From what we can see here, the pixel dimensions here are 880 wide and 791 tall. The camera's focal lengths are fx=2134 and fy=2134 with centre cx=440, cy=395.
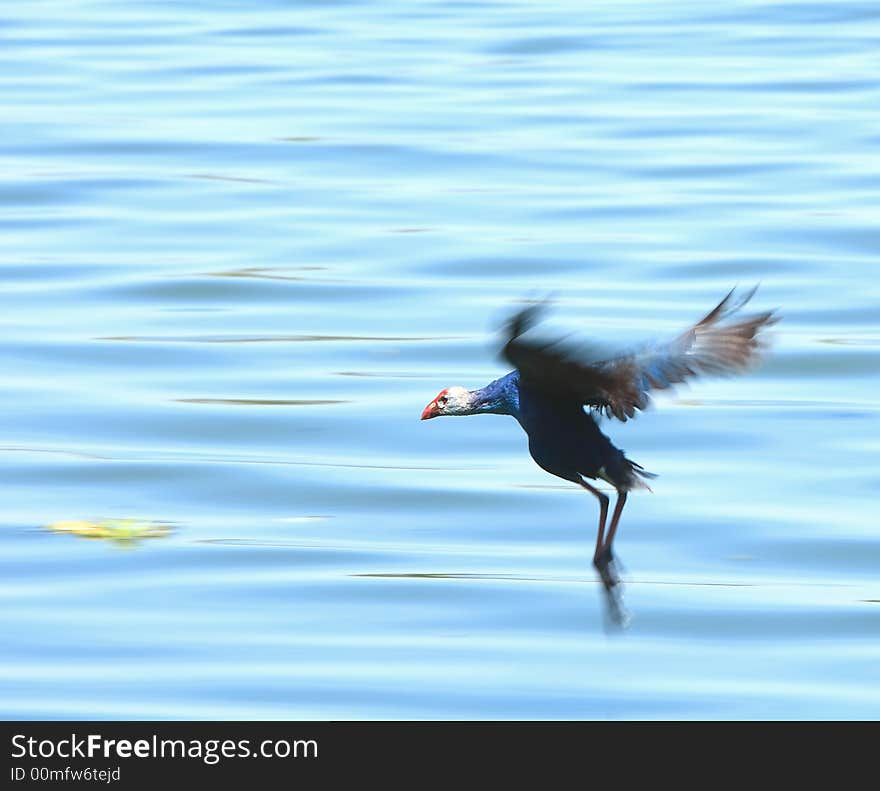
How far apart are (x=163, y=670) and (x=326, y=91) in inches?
529

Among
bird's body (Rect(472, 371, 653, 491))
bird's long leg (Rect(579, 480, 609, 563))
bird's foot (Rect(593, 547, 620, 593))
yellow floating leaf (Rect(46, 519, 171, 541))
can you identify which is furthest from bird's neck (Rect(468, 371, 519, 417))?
yellow floating leaf (Rect(46, 519, 171, 541))

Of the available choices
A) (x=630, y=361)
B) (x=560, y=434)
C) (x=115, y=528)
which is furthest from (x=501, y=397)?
(x=115, y=528)

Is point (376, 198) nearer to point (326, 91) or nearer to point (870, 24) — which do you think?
point (326, 91)

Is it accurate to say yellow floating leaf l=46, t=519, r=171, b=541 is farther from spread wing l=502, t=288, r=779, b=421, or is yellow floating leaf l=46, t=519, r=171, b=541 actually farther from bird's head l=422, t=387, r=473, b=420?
spread wing l=502, t=288, r=779, b=421

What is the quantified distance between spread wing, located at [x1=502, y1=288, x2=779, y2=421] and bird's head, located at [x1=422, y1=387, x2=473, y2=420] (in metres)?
0.28

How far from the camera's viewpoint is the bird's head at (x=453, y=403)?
538 centimetres

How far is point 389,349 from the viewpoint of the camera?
38.1ft

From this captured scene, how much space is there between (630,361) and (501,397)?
14.1 inches

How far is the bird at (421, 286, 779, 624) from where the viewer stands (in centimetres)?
486

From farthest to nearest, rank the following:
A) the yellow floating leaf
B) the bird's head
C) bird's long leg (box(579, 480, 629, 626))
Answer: the yellow floating leaf < the bird's head < bird's long leg (box(579, 480, 629, 626))

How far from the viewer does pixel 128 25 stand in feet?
81.1

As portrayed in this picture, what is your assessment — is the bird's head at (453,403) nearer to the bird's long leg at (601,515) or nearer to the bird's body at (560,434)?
the bird's body at (560,434)

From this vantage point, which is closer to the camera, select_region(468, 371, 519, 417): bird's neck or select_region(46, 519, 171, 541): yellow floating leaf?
select_region(468, 371, 519, 417): bird's neck

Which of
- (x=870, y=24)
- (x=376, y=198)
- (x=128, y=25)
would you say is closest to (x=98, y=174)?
(x=376, y=198)
